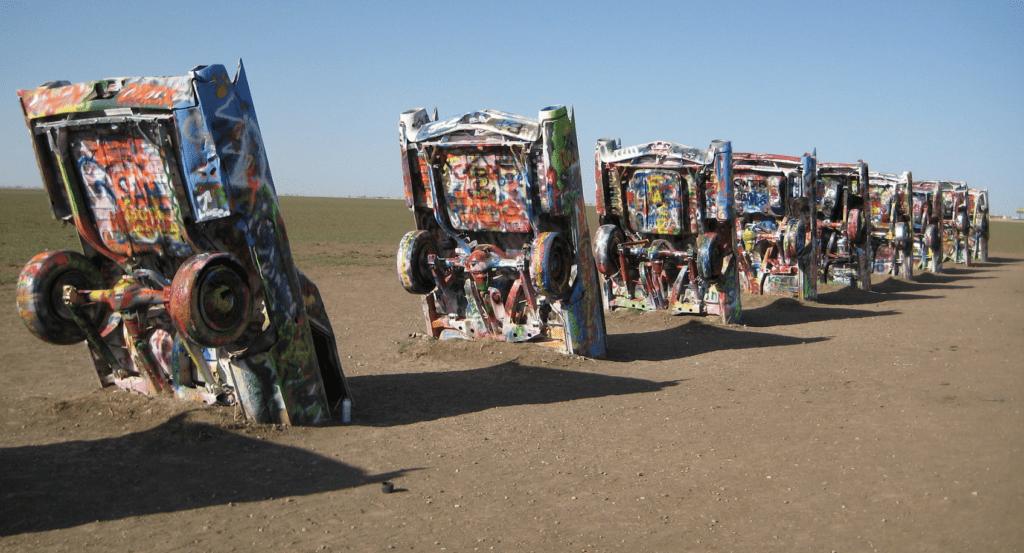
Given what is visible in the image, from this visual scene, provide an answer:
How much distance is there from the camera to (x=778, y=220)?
601 inches

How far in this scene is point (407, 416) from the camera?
7.62m

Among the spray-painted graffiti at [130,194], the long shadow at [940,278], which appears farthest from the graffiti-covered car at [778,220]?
the spray-painted graffiti at [130,194]

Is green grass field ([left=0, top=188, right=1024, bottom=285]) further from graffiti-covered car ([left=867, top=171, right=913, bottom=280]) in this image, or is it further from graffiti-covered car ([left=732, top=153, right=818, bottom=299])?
graffiti-covered car ([left=867, top=171, right=913, bottom=280])

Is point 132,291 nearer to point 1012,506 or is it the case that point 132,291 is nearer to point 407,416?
point 407,416

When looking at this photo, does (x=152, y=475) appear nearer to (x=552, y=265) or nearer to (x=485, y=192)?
(x=552, y=265)

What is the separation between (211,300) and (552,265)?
403cm

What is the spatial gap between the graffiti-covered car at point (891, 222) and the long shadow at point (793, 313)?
5.43 meters

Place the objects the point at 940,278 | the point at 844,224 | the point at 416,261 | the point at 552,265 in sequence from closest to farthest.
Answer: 1. the point at 552,265
2. the point at 416,261
3. the point at 844,224
4. the point at 940,278

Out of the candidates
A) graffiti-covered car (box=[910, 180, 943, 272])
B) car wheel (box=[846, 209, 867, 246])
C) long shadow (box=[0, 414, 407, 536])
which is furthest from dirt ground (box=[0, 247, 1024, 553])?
graffiti-covered car (box=[910, 180, 943, 272])

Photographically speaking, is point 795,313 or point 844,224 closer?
point 795,313

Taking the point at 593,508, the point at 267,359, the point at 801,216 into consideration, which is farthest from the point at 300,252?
the point at 593,508

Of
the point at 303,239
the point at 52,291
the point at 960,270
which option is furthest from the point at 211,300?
the point at 303,239

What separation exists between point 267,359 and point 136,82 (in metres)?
2.28

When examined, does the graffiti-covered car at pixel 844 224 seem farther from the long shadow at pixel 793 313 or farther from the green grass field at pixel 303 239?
the green grass field at pixel 303 239
